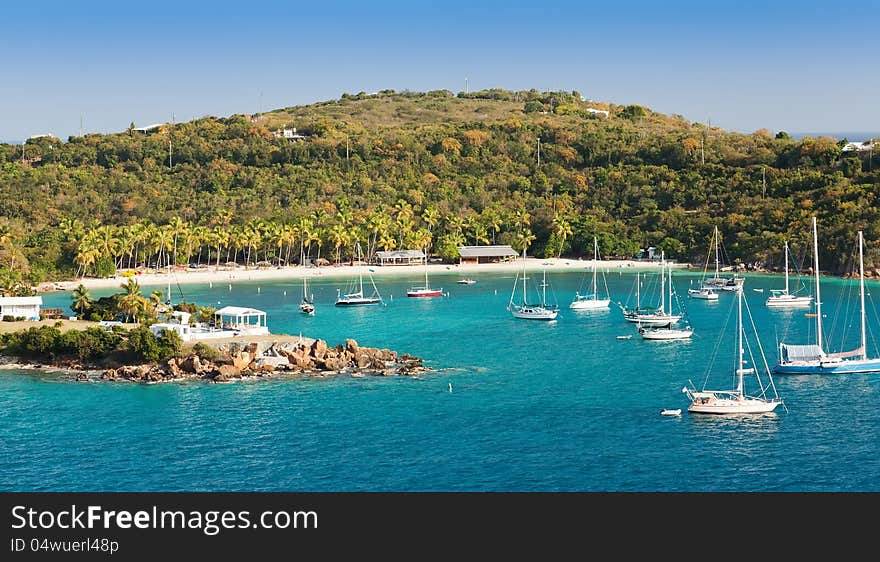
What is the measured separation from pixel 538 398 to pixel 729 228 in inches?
2962

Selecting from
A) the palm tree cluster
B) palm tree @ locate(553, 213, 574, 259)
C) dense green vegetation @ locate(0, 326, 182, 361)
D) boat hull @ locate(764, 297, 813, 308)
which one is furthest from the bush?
palm tree @ locate(553, 213, 574, 259)

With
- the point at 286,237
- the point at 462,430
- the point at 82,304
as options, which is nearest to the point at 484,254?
the point at 286,237

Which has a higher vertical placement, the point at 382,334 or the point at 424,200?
the point at 424,200

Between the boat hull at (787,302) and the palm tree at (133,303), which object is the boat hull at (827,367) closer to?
the boat hull at (787,302)

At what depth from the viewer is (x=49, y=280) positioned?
10325 centimetres

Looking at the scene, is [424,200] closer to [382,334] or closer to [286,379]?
[382,334]

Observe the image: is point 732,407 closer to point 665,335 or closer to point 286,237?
point 665,335

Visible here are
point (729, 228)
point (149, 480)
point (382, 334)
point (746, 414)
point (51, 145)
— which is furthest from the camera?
point (51, 145)

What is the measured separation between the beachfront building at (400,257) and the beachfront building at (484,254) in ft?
16.0

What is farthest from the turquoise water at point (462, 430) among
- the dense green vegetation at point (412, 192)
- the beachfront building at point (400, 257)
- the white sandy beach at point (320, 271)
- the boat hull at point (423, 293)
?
the beachfront building at point (400, 257)

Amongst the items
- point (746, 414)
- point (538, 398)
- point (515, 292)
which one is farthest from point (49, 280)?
point (746, 414)

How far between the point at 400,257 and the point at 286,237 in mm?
13873

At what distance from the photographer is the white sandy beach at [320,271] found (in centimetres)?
10381

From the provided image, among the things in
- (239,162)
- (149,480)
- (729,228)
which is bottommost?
(149,480)
